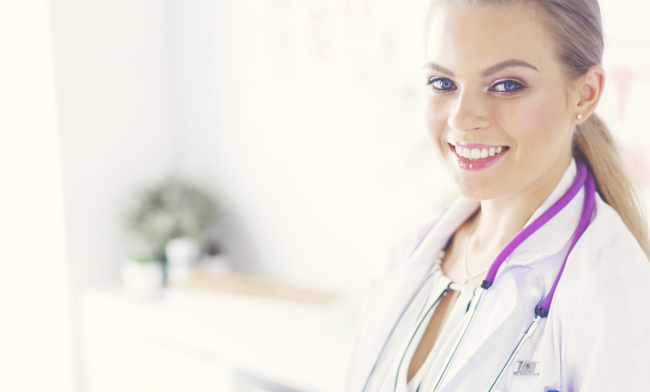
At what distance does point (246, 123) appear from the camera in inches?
80.7

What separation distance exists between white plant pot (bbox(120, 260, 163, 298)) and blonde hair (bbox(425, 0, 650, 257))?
144 cm

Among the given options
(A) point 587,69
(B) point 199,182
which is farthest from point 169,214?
(A) point 587,69

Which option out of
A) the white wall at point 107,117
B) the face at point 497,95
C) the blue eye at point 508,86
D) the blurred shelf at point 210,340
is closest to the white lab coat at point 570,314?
the face at point 497,95

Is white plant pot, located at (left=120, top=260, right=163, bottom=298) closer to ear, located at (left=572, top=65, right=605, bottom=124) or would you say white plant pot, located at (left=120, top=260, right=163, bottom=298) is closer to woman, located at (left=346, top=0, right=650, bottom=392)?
woman, located at (left=346, top=0, right=650, bottom=392)

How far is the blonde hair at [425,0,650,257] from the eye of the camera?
76 cm

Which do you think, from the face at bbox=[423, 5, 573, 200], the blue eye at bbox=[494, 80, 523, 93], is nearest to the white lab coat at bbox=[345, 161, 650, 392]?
the face at bbox=[423, 5, 573, 200]

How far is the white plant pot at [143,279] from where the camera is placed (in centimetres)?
191

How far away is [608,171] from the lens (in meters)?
0.91

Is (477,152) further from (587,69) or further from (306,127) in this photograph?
(306,127)

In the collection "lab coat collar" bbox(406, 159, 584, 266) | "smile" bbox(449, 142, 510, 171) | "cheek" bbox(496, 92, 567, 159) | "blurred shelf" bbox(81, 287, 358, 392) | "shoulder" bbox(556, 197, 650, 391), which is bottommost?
"blurred shelf" bbox(81, 287, 358, 392)

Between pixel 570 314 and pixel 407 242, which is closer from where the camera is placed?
pixel 570 314

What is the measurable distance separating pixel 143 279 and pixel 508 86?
61.6 inches

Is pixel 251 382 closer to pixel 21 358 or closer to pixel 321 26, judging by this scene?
pixel 21 358

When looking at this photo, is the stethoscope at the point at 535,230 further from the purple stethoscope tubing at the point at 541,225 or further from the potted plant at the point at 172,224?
the potted plant at the point at 172,224
